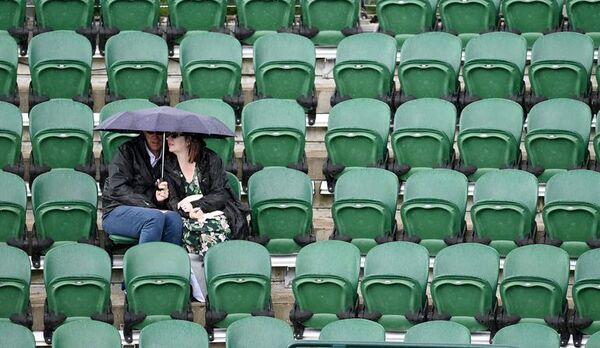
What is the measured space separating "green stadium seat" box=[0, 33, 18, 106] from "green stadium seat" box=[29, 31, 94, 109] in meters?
0.12

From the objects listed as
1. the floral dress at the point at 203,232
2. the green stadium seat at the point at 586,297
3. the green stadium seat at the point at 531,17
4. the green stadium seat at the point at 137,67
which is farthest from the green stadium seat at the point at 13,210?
the green stadium seat at the point at 531,17

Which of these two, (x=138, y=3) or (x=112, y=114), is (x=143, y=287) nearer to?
(x=112, y=114)

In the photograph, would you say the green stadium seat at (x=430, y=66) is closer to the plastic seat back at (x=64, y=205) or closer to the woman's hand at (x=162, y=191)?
the woman's hand at (x=162, y=191)

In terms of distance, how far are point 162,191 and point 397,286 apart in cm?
166

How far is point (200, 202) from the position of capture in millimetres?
11000

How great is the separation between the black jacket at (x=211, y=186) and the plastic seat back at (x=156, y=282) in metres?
0.48

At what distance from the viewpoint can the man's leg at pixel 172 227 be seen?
35.7ft

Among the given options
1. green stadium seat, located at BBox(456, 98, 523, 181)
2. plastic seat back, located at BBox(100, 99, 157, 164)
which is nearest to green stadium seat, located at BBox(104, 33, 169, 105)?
plastic seat back, located at BBox(100, 99, 157, 164)

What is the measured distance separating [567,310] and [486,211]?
0.93 meters

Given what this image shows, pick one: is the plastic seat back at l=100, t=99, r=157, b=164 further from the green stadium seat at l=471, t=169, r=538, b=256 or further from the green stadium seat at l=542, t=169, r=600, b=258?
the green stadium seat at l=542, t=169, r=600, b=258

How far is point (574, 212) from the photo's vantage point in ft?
37.1

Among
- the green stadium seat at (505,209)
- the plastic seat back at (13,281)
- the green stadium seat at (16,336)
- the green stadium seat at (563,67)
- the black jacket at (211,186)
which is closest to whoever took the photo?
the green stadium seat at (16,336)

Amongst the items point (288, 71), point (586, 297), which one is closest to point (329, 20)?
point (288, 71)

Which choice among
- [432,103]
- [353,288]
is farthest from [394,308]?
[432,103]
